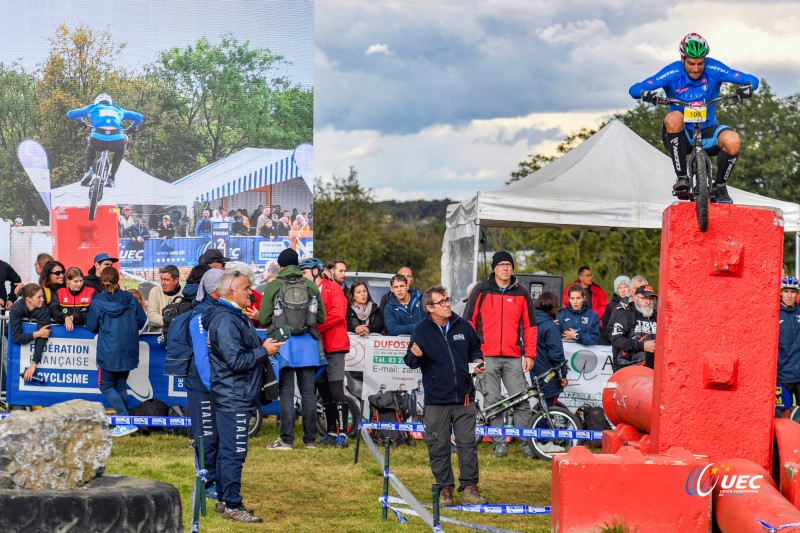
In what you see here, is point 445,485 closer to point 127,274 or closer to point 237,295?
point 237,295

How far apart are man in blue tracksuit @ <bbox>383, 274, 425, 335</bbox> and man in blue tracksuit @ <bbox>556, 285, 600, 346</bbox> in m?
1.71

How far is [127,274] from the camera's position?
17.7 m

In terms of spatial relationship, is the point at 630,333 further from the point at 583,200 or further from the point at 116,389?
the point at 116,389

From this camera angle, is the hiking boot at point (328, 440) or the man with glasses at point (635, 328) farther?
the hiking boot at point (328, 440)

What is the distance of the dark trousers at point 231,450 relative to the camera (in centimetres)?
851

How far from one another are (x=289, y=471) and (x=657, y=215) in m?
6.49

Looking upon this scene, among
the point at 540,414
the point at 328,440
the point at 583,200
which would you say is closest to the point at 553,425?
the point at 540,414

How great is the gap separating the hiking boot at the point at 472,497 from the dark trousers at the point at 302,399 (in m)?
3.16

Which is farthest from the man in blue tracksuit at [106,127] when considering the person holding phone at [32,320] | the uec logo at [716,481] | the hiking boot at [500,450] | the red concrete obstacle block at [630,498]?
the uec logo at [716,481]

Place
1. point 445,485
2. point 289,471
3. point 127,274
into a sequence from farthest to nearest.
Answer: point 127,274
point 289,471
point 445,485

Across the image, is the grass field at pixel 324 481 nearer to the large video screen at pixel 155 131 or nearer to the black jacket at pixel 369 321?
the black jacket at pixel 369 321

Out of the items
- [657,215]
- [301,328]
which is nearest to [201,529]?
[301,328]

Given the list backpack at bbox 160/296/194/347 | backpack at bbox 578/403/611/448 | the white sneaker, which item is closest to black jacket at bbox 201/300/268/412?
backpack at bbox 160/296/194/347

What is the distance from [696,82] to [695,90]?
0.05m
